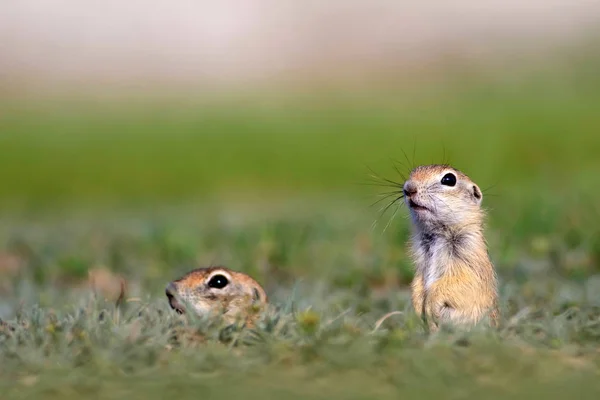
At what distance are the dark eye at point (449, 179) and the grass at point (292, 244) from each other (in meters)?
0.75

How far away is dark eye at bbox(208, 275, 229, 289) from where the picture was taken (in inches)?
242

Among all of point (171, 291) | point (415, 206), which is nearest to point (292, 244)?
point (171, 291)

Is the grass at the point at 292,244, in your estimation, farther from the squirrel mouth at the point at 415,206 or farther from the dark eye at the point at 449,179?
the dark eye at the point at 449,179

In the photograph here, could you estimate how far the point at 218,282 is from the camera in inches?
243

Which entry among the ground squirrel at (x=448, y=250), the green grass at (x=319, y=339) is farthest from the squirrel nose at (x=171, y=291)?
the ground squirrel at (x=448, y=250)

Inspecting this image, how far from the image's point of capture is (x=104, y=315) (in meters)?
5.19

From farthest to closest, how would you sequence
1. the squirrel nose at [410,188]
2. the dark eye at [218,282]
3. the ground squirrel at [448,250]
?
the dark eye at [218,282], the squirrel nose at [410,188], the ground squirrel at [448,250]

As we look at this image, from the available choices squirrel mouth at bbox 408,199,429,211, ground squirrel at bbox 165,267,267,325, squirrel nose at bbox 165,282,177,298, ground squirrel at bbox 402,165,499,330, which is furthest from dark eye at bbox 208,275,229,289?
squirrel mouth at bbox 408,199,429,211

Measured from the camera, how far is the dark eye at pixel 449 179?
5523mm

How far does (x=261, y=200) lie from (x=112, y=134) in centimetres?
537

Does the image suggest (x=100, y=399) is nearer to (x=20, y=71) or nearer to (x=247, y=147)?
(x=247, y=147)

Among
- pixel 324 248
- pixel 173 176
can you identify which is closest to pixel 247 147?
pixel 173 176

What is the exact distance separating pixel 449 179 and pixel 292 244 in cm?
272

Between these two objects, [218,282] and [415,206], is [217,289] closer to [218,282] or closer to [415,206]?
[218,282]
